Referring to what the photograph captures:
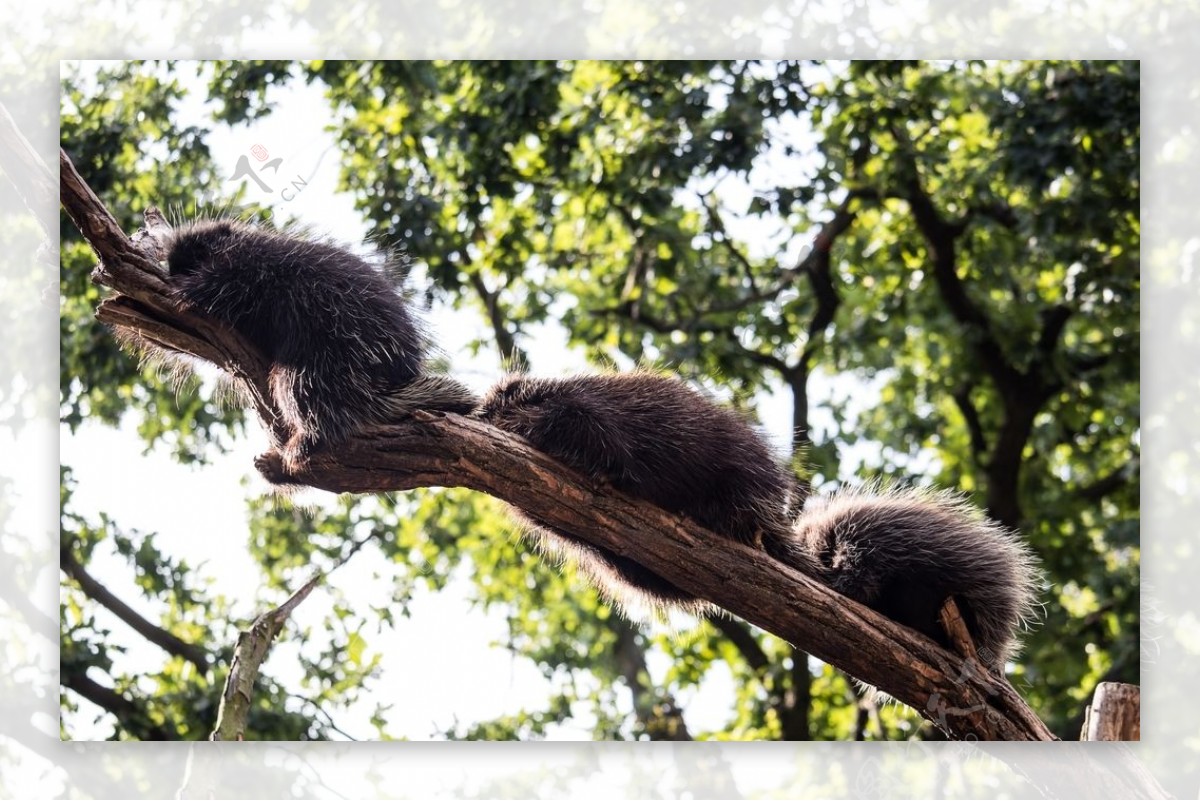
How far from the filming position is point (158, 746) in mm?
3031

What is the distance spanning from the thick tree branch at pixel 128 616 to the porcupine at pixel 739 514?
1.48 metres

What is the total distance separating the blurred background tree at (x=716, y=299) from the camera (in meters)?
3.44

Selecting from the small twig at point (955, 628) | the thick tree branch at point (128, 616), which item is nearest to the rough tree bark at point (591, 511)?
the small twig at point (955, 628)

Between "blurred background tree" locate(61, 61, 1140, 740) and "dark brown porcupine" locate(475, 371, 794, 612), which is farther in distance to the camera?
"blurred background tree" locate(61, 61, 1140, 740)

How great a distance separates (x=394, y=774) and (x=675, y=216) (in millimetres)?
2104

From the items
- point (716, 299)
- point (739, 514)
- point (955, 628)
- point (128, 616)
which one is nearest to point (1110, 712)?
point (955, 628)

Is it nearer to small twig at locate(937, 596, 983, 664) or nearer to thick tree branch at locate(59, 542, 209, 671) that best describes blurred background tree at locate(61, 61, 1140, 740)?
thick tree branch at locate(59, 542, 209, 671)

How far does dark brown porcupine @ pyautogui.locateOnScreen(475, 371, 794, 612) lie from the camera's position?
2062mm

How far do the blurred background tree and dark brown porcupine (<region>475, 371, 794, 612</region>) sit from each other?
44.4 inches

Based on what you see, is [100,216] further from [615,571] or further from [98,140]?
[98,140]

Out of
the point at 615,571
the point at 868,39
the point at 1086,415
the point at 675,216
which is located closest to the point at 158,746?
the point at 615,571

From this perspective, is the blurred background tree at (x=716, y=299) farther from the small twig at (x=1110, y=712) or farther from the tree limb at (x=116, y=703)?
the small twig at (x=1110, y=712)

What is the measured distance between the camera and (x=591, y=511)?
206 cm

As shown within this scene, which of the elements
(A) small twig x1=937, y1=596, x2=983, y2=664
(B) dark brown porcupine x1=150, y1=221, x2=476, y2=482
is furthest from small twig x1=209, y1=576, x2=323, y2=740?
(A) small twig x1=937, y1=596, x2=983, y2=664
